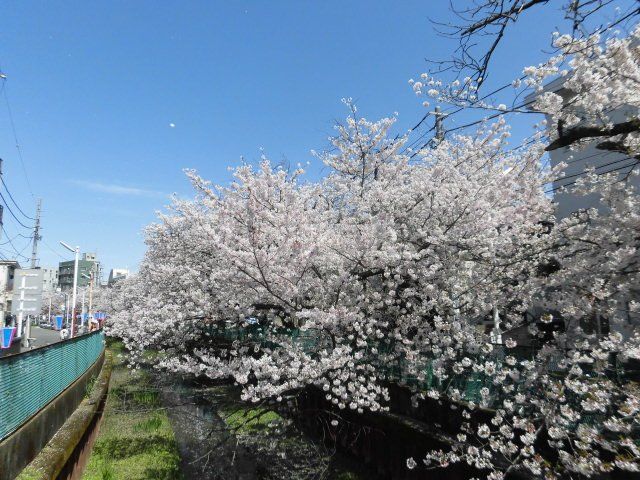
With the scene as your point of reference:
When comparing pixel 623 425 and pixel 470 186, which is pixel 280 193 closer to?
pixel 470 186

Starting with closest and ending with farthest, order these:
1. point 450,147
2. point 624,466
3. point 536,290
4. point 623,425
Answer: point 624,466 < point 623,425 < point 536,290 < point 450,147

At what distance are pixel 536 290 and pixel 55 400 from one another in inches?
365

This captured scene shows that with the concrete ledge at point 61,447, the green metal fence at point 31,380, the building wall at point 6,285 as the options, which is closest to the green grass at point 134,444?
the concrete ledge at point 61,447

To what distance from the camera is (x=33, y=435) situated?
689 centimetres

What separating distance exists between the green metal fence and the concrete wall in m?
0.11

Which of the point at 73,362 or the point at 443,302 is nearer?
the point at 443,302

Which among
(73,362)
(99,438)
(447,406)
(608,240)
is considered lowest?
(99,438)

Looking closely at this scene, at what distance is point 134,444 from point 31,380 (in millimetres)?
6411

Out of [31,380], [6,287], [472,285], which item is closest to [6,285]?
[6,287]

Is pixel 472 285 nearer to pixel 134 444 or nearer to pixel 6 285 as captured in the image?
pixel 134 444

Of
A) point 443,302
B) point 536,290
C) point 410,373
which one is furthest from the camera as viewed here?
point 410,373

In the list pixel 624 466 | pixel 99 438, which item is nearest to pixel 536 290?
pixel 624 466

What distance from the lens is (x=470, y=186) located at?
8.87 meters

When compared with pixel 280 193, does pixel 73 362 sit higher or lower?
lower
